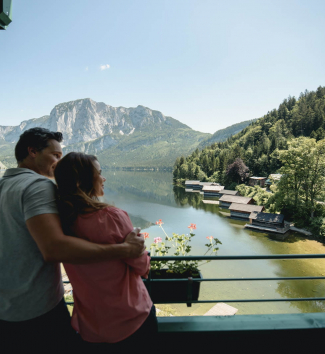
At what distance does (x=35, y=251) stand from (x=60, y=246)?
237mm

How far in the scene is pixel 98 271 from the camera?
1.05 m

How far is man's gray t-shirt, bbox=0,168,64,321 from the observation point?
106 cm

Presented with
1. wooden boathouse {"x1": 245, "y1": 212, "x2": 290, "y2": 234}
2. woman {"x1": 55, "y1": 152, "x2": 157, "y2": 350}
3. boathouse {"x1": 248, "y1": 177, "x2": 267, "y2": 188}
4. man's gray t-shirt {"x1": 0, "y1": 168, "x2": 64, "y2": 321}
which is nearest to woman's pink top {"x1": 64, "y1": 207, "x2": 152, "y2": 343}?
woman {"x1": 55, "y1": 152, "x2": 157, "y2": 350}

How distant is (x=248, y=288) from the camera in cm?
1116

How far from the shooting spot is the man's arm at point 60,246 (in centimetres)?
98

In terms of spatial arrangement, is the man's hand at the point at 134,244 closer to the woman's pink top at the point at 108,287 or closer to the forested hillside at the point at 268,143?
the woman's pink top at the point at 108,287

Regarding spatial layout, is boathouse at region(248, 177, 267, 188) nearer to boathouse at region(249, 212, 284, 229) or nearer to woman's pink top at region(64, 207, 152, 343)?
boathouse at region(249, 212, 284, 229)

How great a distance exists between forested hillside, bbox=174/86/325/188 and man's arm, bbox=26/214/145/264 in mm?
47062

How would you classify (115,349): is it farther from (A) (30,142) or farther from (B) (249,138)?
(B) (249,138)

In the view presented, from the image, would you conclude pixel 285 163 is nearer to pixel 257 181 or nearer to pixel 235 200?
pixel 235 200

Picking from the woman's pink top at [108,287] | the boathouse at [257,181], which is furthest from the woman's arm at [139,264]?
the boathouse at [257,181]

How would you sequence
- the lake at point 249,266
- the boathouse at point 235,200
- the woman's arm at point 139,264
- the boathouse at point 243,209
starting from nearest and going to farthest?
the woman's arm at point 139,264 → the lake at point 249,266 → the boathouse at point 243,209 → the boathouse at point 235,200

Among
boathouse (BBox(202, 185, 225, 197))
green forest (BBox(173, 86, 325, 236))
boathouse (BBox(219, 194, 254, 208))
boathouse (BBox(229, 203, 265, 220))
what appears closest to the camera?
green forest (BBox(173, 86, 325, 236))

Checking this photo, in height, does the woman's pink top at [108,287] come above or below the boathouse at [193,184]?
above
